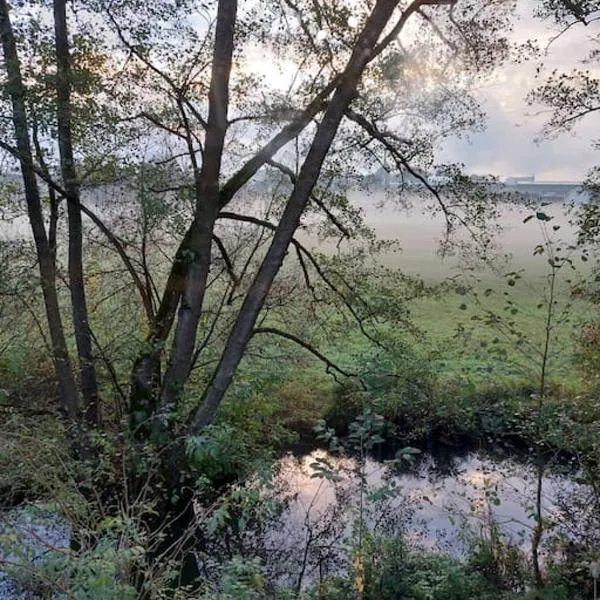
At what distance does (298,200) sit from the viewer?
4.99m

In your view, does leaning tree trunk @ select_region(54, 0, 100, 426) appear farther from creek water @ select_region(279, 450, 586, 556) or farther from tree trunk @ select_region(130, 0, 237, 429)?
creek water @ select_region(279, 450, 586, 556)

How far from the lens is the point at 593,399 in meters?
4.85

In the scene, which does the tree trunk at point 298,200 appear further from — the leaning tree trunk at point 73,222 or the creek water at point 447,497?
the leaning tree trunk at point 73,222

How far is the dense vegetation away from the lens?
14.7 ft

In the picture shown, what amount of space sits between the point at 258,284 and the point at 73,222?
2281 mm

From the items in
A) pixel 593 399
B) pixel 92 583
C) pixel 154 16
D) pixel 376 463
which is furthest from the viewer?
pixel 376 463

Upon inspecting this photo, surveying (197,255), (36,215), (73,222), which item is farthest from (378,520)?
(36,215)

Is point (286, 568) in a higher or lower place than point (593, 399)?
lower

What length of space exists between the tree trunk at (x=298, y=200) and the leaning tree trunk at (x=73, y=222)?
5.52 ft

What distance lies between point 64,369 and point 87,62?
125 inches

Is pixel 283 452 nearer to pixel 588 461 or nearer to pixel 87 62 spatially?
pixel 588 461

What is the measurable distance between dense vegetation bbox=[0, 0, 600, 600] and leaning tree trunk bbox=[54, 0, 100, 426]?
0.08 ft

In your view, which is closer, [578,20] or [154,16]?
[578,20]

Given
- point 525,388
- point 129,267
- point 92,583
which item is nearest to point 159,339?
point 129,267
